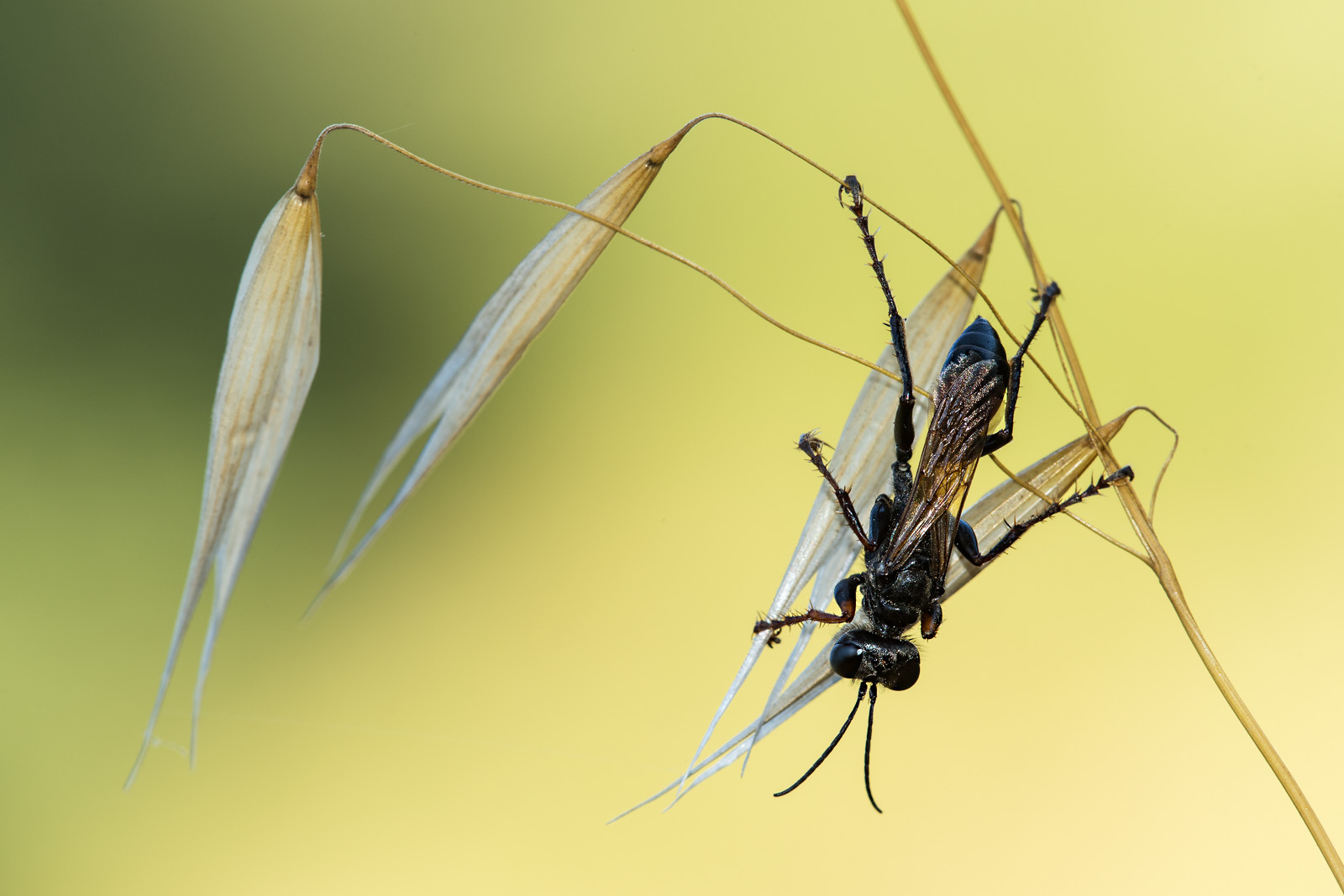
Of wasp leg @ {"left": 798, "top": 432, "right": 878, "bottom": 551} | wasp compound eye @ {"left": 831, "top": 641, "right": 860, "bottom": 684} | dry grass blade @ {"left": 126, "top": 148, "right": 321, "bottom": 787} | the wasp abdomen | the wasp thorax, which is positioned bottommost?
dry grass blade @ {"left": 126, "top": 148, "right": 321, "bottom": 787}

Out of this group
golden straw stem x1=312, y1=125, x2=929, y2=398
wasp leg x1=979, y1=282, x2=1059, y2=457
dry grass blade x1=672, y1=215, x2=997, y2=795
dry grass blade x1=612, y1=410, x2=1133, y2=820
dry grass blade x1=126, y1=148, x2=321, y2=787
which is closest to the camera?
golden straw stem x1=312, y1=125, x2=929, y2=398

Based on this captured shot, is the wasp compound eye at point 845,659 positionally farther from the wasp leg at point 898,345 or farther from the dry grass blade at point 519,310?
the dry grass blade at point 519,310

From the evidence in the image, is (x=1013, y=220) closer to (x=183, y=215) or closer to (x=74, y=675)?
(x=183, y=215)

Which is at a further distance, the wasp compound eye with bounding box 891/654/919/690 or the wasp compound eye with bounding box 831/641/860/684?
the wasp compound eye with bounding box 891/654/919/690

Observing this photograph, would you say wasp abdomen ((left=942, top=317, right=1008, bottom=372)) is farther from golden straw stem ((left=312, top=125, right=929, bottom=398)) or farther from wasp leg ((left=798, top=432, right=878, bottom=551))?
golden straw stem ((left=312, top=125, right=929, bottom=398))

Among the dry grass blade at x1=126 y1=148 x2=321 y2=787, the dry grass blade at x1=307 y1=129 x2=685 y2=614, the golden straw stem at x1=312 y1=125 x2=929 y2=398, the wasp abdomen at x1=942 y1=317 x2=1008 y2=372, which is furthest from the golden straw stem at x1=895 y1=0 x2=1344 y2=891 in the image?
the dry grass blade at x1=126 y1=148 x2=321 y2=787

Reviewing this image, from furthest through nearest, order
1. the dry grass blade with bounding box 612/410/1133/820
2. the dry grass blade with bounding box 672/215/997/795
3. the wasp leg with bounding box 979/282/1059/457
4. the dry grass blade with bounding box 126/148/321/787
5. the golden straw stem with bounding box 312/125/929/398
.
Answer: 1. the wasp leg with bounding box 979/282/1059/457
2. the dry grass blade with bounding box 672/215/997/795
3. the dry grass blade with bounding box 612/410/1133/820
4. the dry grass blade with bounding box 126/148/321/787
5. the golden straw stem with bounding box 312/125/929/398
